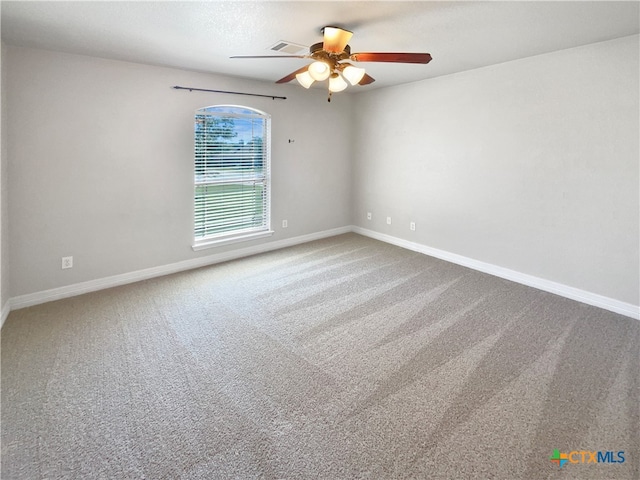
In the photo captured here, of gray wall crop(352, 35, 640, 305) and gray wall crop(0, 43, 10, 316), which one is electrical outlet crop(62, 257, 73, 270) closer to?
gray wall crop(0, 43, 10, 316)

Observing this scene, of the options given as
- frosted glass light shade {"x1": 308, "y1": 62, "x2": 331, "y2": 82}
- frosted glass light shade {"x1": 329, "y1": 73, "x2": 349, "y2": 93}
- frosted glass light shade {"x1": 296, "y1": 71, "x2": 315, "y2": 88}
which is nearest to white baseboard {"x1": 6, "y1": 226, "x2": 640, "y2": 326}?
frosted glass light shade {"x1": 296, "y1": 71, "x2": 315, "y2": 88}

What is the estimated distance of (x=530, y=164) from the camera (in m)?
3.88

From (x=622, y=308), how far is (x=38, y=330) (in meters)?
5.25

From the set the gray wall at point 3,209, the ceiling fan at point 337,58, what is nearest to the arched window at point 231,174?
the gray wall at point 3,209

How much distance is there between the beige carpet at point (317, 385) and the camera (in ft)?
5.77

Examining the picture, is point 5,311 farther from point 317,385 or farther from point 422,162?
point 422,162

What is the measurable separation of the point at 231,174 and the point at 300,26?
2446mm

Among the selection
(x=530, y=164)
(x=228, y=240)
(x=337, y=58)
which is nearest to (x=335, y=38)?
(x=337, y=58)

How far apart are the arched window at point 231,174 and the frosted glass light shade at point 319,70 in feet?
7.14

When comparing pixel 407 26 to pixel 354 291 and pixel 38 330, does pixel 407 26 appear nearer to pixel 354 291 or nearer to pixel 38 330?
pixel 354 291

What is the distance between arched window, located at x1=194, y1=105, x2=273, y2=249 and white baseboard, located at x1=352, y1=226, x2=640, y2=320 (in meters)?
2.20

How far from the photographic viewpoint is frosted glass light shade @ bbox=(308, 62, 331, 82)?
8.66 ft

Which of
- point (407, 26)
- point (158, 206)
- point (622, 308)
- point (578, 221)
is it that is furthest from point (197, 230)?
point (622, 308)

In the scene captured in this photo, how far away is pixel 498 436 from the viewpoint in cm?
191
